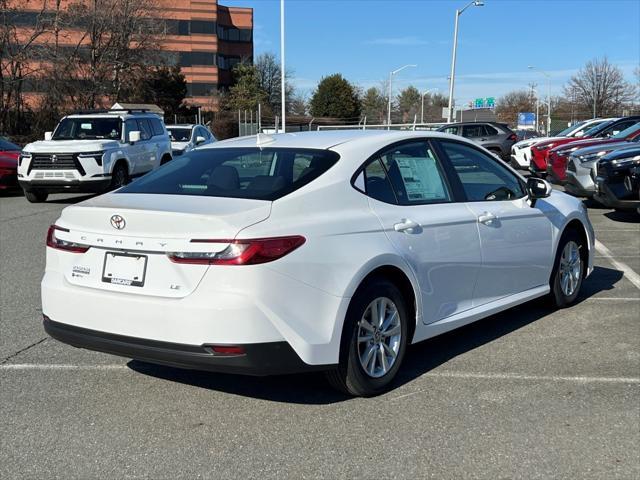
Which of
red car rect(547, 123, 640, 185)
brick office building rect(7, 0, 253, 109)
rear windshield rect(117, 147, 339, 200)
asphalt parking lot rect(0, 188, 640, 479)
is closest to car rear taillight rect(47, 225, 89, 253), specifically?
rear windshield rect(117, 147, 339, 200)

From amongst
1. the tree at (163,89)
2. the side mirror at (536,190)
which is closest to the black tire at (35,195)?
the side mirror at (536,190)

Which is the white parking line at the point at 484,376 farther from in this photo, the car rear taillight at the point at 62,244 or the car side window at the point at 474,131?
the car side window at the point at 474,131

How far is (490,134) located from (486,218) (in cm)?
2499

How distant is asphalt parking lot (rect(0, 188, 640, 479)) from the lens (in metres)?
3.42

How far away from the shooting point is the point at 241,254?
356 cm

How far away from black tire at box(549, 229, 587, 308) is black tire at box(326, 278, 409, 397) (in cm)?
236

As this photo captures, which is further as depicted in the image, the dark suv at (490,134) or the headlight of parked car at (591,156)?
the dark suv at (490,134)

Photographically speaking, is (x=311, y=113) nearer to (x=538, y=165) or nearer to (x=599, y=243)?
(x=538, y=165)

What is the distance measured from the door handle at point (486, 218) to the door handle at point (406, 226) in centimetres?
79

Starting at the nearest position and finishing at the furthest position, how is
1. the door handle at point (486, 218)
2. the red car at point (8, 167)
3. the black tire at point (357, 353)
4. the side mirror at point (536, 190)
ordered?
1. the black tire at point (357, 353)
2. the door handle at point (486, 218)
3. the side mirror at point (536, 190)
4. the red car at point (8, 167)

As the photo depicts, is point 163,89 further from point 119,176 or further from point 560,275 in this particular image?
point 560,275

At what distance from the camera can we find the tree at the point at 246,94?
67.2 meters

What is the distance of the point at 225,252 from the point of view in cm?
357

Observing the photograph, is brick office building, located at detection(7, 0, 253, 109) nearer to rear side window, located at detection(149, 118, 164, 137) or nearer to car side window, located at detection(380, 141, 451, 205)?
rear side window, located at detection(149, 118, 164, 137)
